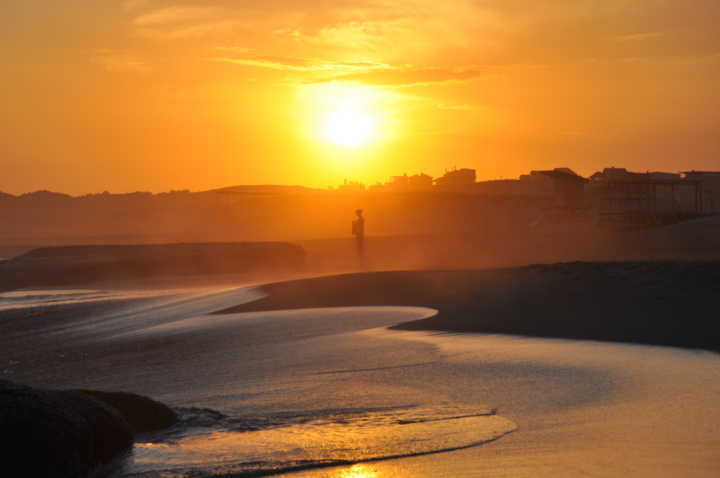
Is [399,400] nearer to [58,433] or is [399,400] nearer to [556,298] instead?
[58,433]

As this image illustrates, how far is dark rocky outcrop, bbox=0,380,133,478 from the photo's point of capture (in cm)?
606

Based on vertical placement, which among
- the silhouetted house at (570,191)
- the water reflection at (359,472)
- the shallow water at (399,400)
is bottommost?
the water reflection at (359,472)

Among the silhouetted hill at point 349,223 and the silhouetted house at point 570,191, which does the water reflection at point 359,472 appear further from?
the silhouetted house at point 570,191

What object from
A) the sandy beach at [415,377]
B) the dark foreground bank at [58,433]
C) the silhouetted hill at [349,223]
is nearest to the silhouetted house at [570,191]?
the silhouetted hill at [349,223]

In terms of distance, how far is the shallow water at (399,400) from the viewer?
6.29m

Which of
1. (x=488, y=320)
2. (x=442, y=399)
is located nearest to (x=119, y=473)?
(x=442, y=399)

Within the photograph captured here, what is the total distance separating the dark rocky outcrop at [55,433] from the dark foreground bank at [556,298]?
23.1ft

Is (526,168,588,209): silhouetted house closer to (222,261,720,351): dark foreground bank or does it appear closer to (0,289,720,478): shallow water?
(222,261,720,351): dark foreground bank

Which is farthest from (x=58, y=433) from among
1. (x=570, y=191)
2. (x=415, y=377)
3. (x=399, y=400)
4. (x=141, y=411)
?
(x=570, y=191)

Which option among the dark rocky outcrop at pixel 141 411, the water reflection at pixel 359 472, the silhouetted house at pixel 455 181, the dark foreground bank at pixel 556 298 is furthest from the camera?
the silhouetted house at pixel 455 181

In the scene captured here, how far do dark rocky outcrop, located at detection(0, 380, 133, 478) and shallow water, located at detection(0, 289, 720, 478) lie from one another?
0.90ft

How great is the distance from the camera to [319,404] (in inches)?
324

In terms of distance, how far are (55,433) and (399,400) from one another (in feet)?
10.9

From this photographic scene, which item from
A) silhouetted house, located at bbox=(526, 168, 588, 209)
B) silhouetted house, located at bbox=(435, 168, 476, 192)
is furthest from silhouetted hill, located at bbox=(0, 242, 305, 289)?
silhouetted house, located at bbox=(435, 168, 476, 192)
